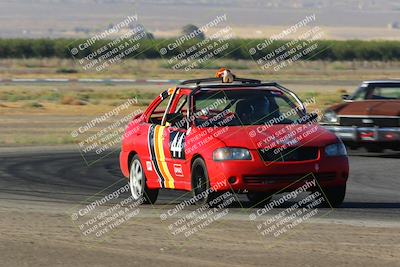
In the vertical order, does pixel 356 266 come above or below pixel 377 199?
above

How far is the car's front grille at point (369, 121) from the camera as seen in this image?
2134 centimetres

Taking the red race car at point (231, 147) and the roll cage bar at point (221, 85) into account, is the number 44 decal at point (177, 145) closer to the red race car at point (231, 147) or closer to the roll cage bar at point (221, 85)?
the red race car at point (231, 147)

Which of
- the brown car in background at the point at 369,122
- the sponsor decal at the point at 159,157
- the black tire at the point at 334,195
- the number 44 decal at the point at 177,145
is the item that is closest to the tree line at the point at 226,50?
the brown car in background at the point at 369,122

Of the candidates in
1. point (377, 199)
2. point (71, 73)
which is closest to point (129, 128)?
point (377, 199)

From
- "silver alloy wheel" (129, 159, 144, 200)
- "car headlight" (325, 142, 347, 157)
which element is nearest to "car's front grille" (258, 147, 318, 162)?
"car headlight" (325, 142, 347, 157)

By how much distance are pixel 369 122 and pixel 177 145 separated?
8.96 meters

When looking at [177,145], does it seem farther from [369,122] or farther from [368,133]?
[369,122]

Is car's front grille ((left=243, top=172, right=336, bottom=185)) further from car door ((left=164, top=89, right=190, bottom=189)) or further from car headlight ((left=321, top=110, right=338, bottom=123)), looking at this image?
car headlight ((left=321, top=110, right=338, bottom=123))

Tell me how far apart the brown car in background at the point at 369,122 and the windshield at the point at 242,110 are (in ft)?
24.9

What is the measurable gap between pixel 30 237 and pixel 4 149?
46.1 feet

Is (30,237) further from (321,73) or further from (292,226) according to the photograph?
(321,73)

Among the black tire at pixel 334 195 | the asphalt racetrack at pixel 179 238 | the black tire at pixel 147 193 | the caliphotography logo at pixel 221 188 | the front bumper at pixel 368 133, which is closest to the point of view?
the asphalt racetrack at pixel 179 238

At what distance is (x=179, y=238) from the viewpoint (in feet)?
34.7

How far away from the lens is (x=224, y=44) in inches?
4163
